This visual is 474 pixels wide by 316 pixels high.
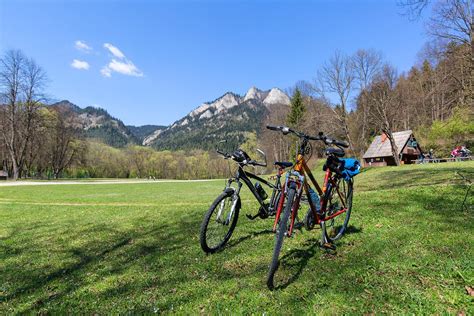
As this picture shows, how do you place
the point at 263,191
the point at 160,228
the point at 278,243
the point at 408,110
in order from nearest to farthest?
the point at 278,243
the point at 263,191
the point at 160,228
the point at 408,110

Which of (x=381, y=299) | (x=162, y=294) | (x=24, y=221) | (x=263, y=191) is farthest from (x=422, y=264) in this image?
(x=24, y=221)

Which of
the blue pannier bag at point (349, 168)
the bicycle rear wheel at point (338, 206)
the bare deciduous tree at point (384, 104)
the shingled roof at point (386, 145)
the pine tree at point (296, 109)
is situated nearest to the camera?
the bicycle rear wheel at point (338, 206)

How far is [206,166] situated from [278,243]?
334 ft

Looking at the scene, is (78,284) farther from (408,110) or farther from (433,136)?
A: (408,110)

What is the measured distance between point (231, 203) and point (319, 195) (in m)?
1.54

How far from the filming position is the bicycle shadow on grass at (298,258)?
12.5 ft

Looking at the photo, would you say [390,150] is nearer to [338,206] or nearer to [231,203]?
[338,206]

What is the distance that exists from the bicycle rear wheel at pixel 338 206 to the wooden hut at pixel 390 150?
45.5 meters

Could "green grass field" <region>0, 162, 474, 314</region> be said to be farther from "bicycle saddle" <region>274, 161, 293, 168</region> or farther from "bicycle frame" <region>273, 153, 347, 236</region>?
"bicycle saddle" <region>274, 161, 293, 168</region>

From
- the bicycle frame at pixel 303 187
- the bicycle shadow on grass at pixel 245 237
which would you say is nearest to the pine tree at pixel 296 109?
the bicycle shadow on grass at pixel 245 237

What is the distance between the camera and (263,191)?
5.10 metres

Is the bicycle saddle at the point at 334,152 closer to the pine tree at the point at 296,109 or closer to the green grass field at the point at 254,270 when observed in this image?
the green grass field at the point at 254,270

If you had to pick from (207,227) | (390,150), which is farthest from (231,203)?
(390,150)

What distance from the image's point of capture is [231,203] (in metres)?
4.86
